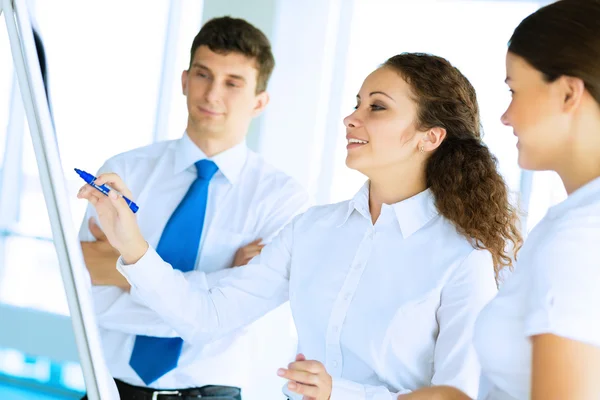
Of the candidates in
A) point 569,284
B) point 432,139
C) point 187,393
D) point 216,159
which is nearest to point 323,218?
point 432,139

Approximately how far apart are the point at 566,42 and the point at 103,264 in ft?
5.27

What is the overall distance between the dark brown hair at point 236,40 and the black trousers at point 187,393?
1095 mm

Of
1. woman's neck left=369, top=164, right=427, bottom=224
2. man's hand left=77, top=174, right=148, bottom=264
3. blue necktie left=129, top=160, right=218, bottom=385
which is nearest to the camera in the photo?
man's hand left=77, top=174, right=148, bottom=264

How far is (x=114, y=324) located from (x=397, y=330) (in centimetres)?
100

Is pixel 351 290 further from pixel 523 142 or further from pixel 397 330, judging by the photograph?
pixel 523 142

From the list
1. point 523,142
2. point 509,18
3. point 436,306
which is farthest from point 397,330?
point 509,18

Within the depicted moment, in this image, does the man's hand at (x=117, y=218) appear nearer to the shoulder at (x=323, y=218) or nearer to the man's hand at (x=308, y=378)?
the shoulder at (x=323, y=218)

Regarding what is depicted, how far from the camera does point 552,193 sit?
158 inches

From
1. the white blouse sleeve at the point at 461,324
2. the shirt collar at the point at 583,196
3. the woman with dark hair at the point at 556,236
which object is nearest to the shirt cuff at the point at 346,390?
the white blouse sleeve at the point at 461,324

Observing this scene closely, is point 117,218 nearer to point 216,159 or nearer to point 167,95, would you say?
point 216,159

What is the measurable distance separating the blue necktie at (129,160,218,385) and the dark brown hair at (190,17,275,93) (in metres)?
0.44

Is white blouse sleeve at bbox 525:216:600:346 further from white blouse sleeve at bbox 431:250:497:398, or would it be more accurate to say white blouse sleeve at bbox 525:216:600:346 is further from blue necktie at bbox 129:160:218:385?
blue necktie at bbox 129:160:218:385

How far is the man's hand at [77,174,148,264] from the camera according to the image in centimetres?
177

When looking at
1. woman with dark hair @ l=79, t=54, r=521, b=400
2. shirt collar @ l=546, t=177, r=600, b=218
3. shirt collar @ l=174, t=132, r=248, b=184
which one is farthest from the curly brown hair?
shirt collar @ l=174, t=132, r=248, b=184
